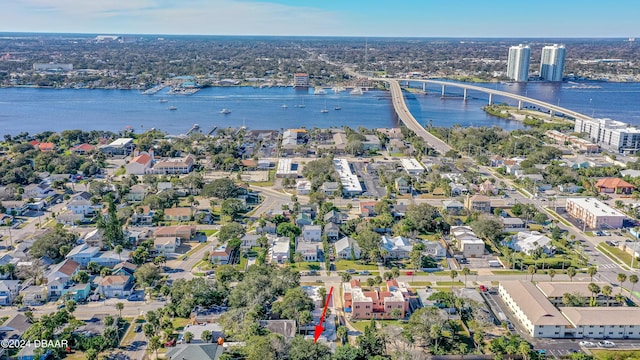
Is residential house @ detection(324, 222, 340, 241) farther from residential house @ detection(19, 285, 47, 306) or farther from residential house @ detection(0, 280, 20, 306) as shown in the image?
residential house @ detection(0, 280, 20, 306)

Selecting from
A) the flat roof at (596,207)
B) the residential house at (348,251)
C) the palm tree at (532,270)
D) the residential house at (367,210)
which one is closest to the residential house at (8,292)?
the residential house at (348,251)

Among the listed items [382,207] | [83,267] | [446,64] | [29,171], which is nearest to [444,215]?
[382,207]

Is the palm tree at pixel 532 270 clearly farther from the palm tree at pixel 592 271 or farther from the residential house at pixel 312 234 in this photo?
the residential house at pixel 312 234

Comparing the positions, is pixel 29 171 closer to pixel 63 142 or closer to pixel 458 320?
pixel 63 142

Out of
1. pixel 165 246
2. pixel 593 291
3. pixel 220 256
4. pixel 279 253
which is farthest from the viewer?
pixel 165 246

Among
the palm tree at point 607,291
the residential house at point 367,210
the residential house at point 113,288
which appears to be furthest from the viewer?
the residential house at point 367,210

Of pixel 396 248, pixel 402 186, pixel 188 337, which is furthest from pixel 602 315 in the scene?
pixel 402 186

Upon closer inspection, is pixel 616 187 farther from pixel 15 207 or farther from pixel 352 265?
pixel 15 207
